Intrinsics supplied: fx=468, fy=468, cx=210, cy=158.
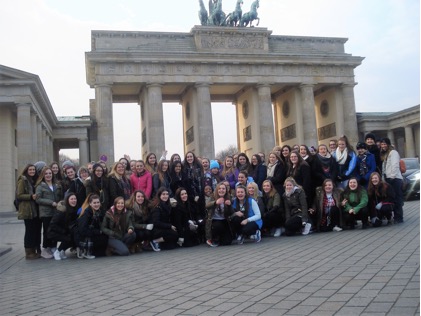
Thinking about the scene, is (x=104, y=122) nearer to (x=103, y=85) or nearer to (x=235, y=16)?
(x=103, y=85)

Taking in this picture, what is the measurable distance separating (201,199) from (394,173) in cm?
525

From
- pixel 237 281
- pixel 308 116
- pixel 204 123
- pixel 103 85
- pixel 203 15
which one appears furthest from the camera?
pixel 203 15

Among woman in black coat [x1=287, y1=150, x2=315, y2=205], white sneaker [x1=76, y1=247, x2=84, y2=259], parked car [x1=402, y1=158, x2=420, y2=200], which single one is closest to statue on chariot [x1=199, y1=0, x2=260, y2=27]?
parked car [x1=402, y1=158, x2=420, y2=200]

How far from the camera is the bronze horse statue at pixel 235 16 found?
46.8 metres

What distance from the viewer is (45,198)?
435 inches

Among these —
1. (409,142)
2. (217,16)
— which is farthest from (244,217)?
(409,142)

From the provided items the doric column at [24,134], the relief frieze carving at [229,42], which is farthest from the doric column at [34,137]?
the relief frieze carving at [229,42]

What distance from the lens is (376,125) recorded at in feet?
167

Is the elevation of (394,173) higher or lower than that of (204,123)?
lower

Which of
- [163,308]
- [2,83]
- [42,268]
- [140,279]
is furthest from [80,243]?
[2,83]

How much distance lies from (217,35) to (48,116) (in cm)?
1717

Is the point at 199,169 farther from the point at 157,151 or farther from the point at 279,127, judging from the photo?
the point at 279,127

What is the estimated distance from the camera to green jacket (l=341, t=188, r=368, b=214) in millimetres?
12248

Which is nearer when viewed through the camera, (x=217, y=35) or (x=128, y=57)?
(x=128, y=57)
